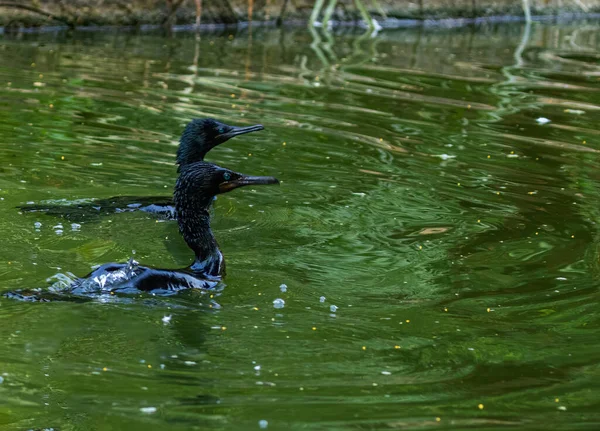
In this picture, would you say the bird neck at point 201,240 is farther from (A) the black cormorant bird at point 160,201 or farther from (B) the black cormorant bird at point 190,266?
(A) the black cormorant bird at point 160,201

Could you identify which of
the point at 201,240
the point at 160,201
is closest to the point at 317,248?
the point at 201,240

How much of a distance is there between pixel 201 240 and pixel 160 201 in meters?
1.51

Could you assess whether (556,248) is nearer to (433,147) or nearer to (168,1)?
(433,147)

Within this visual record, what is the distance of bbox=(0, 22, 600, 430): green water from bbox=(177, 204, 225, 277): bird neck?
27 cm

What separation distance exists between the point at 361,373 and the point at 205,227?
89.0 inches

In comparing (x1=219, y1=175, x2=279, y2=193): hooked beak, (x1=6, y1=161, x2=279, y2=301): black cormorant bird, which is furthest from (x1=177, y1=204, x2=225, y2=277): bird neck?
(x1=219, y1=175, x2=279, y2=193): hooked beak

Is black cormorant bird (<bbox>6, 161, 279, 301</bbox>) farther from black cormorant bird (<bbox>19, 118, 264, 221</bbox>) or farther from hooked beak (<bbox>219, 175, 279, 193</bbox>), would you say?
black cormorant bird (<bbox>19, 118, 264, 221</bbox>)

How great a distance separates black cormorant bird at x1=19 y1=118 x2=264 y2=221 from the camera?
8.90 metres

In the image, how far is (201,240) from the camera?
7793 mm

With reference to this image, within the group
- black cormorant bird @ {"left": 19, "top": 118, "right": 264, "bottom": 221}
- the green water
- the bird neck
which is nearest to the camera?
the green water

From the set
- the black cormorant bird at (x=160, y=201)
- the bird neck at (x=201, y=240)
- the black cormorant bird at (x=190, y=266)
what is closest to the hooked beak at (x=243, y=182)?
the black cormorant bird at (x=190, y=266)

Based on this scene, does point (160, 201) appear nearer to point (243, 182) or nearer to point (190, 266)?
point (243, 182)

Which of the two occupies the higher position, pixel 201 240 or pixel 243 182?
pixel 243 182

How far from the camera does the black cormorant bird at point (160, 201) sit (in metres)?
8.90
